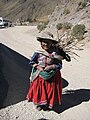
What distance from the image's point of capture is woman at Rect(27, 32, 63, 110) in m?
6.50

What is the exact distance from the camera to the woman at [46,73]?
650cm

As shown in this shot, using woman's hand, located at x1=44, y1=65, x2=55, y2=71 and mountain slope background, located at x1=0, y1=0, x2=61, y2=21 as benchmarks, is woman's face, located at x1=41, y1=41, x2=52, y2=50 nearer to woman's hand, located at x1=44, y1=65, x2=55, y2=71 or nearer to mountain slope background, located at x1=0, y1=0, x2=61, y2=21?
woman's hand, located at x1=44, y1=65, x2=55, y2=71

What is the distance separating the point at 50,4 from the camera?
121250 millimetres

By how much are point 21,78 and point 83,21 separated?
1668cm

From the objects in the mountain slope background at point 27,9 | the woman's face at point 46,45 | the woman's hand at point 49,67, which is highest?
the woman's face at point 46,45

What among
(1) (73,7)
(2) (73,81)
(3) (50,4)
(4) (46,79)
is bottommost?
(3) (50,4)

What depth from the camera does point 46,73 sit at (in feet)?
21.5

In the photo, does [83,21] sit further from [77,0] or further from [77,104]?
[77,104]

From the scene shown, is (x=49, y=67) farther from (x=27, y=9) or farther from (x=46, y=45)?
(x=27, y=9)

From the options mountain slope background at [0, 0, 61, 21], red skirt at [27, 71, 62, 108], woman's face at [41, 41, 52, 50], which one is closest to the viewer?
woman's face at [41, 41, 52, 50]

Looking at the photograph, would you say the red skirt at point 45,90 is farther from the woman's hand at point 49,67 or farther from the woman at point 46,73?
the woman's hand at point 49,67

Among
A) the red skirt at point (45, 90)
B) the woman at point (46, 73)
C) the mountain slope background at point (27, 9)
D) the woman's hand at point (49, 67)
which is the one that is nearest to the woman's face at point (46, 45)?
the woman at point (46, 73)

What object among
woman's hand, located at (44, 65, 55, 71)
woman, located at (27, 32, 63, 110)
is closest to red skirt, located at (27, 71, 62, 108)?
woman, located at (27, 32, 63, 110)

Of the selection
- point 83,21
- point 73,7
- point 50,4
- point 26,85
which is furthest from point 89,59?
point 50,4
